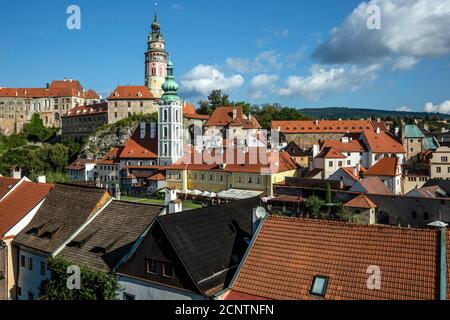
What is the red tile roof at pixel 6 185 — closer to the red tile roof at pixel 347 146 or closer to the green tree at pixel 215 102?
the red tile roof at pixel 347 146

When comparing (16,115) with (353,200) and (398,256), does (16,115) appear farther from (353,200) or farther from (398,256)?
(398,256)

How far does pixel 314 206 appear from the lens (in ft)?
137

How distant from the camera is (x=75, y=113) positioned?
343ft

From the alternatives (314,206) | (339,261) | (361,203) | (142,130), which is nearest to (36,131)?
(142,130)

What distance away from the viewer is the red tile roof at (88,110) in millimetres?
98994

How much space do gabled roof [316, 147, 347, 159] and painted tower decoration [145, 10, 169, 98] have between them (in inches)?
2255

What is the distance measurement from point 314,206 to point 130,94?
212 feet

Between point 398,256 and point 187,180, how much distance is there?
4727 centimetres

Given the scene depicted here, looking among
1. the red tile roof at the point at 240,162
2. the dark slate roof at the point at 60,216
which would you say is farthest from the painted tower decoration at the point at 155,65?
the dark slate roof at the point at 60,216

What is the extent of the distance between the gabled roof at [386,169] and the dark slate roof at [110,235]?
3790cm

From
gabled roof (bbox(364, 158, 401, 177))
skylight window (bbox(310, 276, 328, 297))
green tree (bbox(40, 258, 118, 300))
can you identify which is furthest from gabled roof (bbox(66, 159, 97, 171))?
skylight window (bbox(310, 276, 328, 297))

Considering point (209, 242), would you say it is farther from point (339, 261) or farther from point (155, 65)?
point (155, 65)

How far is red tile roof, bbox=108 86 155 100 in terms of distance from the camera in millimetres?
94688
